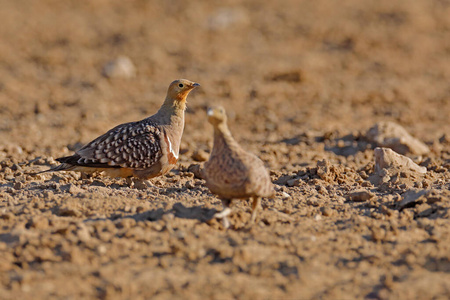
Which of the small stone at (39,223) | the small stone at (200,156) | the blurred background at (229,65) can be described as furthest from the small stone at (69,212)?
the blurred background at (229,65)

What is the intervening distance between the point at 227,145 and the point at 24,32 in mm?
15642

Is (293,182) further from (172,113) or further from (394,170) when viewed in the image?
(172,113)

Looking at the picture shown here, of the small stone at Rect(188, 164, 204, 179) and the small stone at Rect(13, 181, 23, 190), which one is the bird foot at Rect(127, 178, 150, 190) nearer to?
the small stone at Rect(188, 164, 204, 179)

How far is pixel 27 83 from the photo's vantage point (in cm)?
1561

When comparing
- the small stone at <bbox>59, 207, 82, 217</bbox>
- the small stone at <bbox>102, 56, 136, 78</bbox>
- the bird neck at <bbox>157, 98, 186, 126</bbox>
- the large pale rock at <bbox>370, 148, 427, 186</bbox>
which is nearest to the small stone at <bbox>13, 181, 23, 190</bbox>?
the small stone at <bbox>59, 207, 82, 217</bbox>

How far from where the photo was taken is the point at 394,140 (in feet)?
32.3

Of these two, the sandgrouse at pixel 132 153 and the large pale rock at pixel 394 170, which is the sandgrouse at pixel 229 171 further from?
the large pale rock at pixel 394 170

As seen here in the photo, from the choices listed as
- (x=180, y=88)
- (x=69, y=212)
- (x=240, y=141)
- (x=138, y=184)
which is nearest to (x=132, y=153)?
(x=138, y=184)

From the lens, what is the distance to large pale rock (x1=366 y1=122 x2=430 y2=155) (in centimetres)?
966

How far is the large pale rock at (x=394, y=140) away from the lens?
9.66m

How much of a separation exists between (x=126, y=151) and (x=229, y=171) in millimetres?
2331

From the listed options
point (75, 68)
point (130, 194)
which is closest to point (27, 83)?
point (75, 68)

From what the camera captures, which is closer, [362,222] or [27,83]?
[362,222]

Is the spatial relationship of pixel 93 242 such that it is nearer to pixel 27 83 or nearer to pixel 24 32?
pixel 27 83
